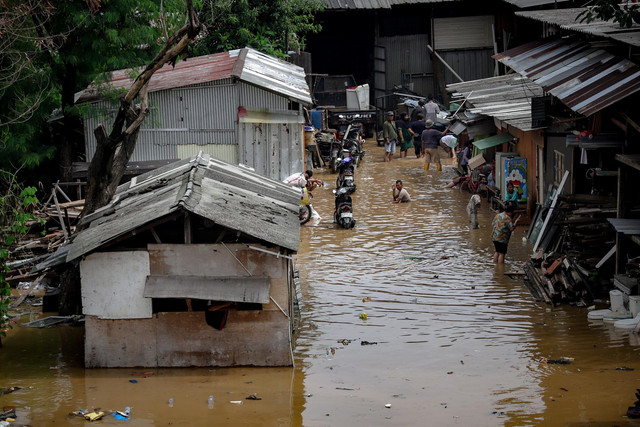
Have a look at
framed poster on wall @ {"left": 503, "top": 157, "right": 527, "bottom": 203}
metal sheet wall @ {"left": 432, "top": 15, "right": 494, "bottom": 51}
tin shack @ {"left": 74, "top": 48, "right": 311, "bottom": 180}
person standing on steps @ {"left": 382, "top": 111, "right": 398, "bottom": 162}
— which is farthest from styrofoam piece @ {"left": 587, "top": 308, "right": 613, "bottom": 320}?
metal sheet wall @ {"left": 432, "top": 15, "right": 494, "bottom": 51}

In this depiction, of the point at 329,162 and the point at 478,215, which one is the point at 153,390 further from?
the point at 329,162

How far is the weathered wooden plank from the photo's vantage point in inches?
433

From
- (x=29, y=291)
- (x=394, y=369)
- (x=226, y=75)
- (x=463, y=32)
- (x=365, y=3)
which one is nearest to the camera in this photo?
(x=394, y=369)

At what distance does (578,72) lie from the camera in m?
14.4

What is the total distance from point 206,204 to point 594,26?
7.88 meters

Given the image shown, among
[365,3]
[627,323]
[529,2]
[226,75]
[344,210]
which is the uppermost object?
[365,3]

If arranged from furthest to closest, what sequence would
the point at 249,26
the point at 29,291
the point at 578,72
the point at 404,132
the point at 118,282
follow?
the point at 404,132 < the point at 249,26 < the point at 29,291 < the point at 578,72 < the point at 118,282

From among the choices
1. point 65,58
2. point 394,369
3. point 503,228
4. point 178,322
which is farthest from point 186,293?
point 65,58

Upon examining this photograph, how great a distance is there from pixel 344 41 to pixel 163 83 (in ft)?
71.1

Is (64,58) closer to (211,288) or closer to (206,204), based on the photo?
(206,204)

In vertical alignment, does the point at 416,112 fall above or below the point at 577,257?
above

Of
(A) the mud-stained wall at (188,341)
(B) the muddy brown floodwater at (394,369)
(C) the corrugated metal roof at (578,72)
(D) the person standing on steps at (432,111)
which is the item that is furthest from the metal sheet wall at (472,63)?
(A) the mud-stained wall at (188,341)

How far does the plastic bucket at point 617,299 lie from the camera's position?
1275cm

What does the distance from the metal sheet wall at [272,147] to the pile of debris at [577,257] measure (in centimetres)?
727
